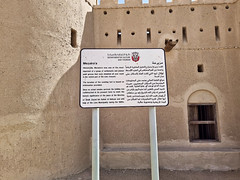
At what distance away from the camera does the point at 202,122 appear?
20.5 ft

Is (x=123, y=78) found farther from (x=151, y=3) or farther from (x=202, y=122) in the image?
(x=151, y=3)

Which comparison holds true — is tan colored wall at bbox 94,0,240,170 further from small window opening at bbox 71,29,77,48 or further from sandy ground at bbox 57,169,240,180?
small window opening at bbox 71,29,77,48

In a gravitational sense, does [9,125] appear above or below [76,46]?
below

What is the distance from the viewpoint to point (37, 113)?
418 cm

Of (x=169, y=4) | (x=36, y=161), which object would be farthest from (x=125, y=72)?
(x=169, y=4)

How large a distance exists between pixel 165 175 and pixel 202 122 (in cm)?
248

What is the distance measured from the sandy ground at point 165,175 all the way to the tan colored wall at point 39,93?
706 millimetres

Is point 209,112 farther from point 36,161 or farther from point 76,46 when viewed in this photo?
point 36,161

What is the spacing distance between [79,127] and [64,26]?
3217 mm

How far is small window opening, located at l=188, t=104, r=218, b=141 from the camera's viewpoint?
6.30 meters

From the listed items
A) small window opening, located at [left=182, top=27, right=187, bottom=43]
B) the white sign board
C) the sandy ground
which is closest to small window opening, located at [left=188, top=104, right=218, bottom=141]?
the sandy ground

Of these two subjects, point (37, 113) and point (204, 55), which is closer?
point (37, 113)

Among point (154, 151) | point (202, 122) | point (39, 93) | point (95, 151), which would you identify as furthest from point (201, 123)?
point (39, 93)

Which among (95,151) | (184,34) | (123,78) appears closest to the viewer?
(95,151)
